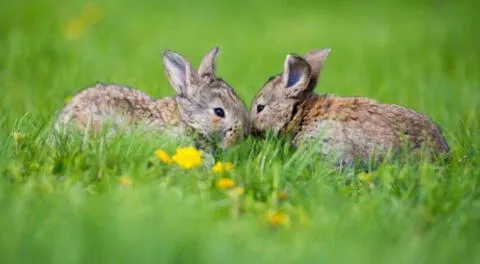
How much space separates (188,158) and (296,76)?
6.66 ft

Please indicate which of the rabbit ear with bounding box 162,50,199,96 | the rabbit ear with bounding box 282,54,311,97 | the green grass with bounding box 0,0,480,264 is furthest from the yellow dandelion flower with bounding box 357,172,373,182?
the rabbit ear with bounding box 162,50,199,96

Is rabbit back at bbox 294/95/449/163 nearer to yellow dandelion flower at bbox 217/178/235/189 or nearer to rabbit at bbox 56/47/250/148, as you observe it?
rabbit at bbox 56/47/250/148

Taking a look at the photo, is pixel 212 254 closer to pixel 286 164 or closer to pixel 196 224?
pixel 196 224

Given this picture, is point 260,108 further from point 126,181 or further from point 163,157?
point 126,181

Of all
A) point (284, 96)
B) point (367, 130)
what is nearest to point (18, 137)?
point (284, 96)

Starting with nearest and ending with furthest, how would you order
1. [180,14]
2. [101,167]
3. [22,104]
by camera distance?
1. [101,167]
2. [22,104]
3. [180,14]

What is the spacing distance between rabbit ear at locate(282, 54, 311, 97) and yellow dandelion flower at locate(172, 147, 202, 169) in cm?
184

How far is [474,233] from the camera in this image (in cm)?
564

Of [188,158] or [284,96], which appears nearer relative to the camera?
[188,158]

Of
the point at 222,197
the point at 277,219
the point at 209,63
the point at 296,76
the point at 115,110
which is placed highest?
the point at 209,63

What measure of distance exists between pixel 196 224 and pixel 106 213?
43 cm

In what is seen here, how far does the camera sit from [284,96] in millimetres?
8133

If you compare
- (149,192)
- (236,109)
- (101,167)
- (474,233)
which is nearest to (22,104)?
(236,109)

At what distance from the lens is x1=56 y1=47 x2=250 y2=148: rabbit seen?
25.2 ft
